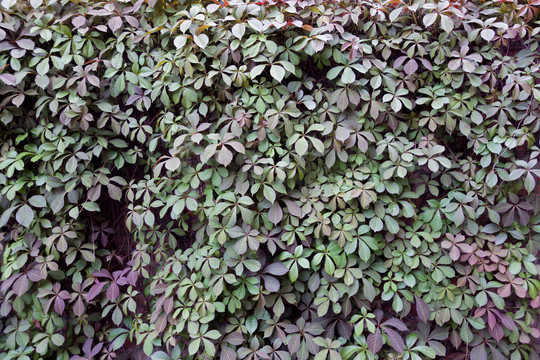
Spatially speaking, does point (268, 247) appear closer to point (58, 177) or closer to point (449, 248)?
point (449, 248)

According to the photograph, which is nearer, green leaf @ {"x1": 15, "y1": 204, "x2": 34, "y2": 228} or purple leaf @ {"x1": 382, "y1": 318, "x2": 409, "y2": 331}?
purple leaf @ {"x1": 382, "y1": 318, "x2": 409, "y2": 331}

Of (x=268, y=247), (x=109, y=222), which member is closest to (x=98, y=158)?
(x=109, y=222)

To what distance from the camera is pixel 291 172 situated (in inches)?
69.9

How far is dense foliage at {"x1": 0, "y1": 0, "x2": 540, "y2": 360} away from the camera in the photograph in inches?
70.6

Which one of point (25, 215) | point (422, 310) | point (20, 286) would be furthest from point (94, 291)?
point (422, 310)

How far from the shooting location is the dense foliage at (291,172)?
1.79 m

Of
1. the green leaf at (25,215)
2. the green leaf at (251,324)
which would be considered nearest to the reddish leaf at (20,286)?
the green leaf at (25,215)

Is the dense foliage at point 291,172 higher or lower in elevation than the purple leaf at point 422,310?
higher

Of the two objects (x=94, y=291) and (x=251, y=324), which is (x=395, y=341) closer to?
(x=251, y=324)

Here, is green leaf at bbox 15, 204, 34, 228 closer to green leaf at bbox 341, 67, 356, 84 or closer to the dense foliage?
the dense foliage

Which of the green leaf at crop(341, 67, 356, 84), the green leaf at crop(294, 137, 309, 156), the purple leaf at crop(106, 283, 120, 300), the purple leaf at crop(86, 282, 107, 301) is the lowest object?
the purple leaf at crop(106, 283, 120, 300)

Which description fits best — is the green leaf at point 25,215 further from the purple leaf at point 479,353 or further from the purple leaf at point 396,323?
the purple leaf at point 479,353

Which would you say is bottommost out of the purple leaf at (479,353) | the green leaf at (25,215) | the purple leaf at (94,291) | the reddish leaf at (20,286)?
the purple leaf at (479,353)

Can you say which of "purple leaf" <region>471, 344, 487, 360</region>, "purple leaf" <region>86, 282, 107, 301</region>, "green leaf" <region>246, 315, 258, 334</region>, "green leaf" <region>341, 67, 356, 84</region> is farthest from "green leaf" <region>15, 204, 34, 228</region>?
"purple leaf" <region>471, 344, 487, 360</region>
